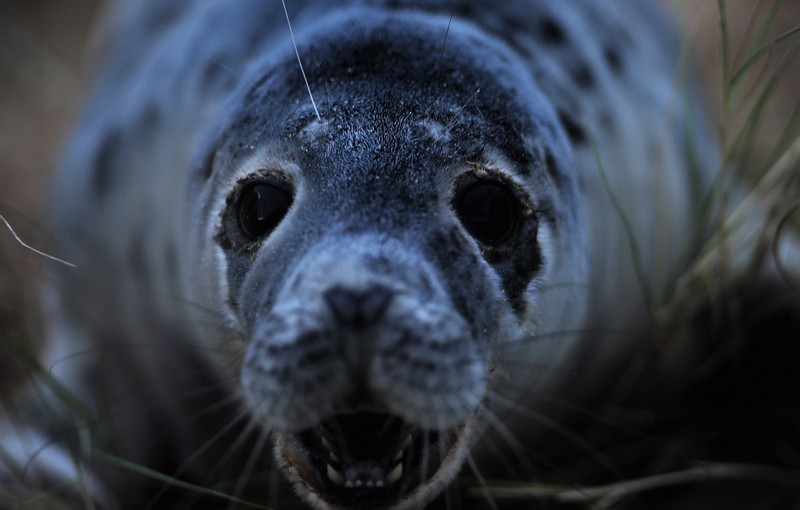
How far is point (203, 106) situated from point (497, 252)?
972 mm

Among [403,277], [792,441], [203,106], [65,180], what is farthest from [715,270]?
[65,180]

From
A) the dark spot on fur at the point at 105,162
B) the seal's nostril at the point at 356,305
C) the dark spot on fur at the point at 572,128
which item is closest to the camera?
the seal's nostril at the point at 356,305

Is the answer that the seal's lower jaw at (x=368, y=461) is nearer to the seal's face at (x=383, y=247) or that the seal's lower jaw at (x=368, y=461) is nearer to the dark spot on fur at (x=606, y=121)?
the seal's face at (x=383, y=247)

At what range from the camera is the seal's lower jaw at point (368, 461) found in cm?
162

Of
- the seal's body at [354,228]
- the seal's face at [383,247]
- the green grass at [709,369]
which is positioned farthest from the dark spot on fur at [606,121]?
the seal's face at [383,247]

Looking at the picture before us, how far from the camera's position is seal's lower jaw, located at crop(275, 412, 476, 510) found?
1.62m

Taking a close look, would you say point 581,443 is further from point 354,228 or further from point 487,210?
point 354,228

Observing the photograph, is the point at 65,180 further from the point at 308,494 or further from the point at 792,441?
the point at 792,441

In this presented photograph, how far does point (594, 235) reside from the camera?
2.32 metres

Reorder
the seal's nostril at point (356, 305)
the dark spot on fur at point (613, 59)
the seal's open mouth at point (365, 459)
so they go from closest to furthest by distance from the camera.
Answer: the seal's nostril at point (356, 305) < the seal's open mouth at point (365, 459) < the dark spot on fur at point (613, 59)

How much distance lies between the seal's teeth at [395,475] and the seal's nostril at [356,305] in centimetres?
32

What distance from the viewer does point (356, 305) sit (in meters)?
1.47

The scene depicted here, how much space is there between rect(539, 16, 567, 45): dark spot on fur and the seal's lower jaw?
1.12 m

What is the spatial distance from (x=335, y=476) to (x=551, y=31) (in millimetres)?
1319
